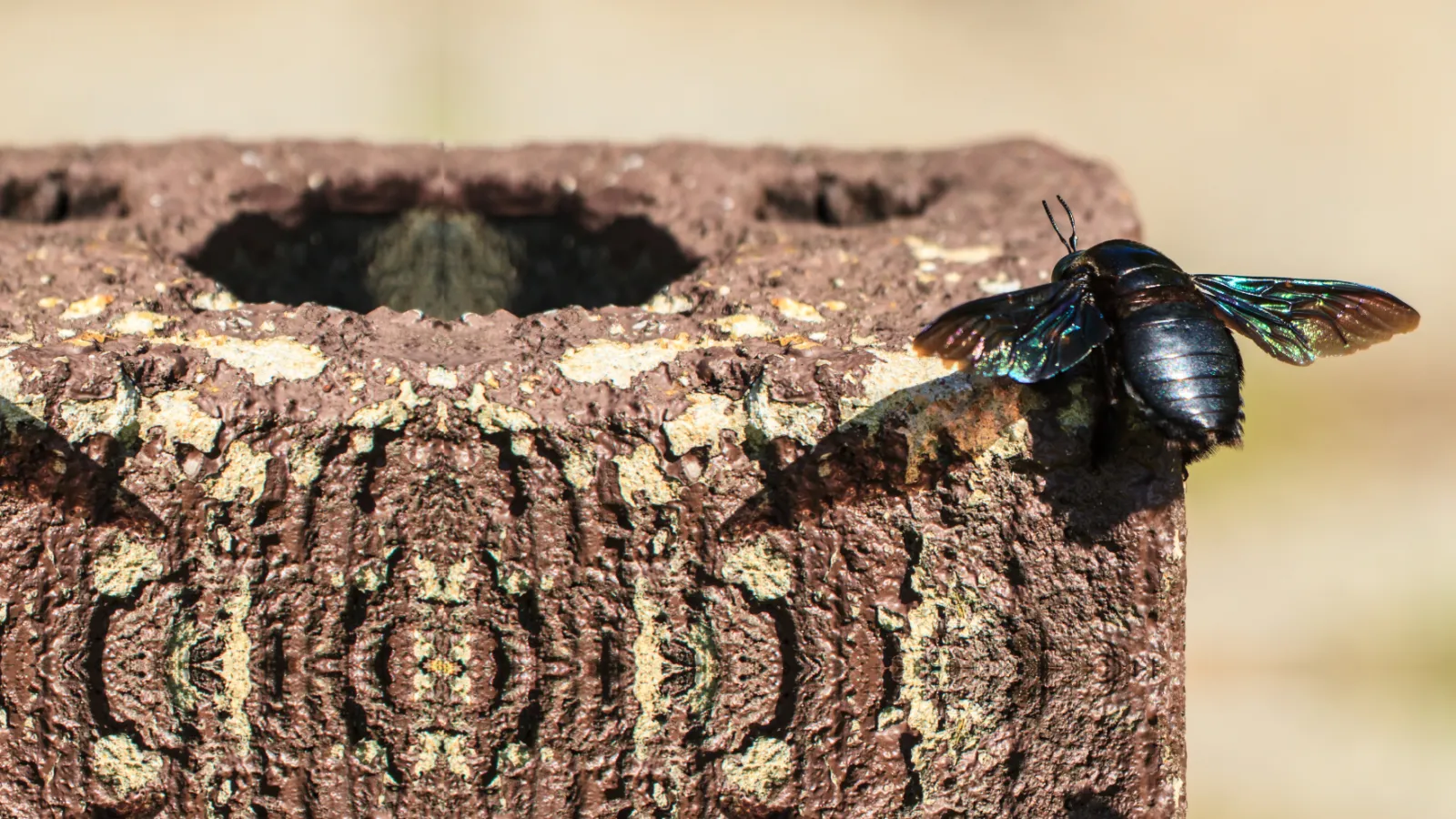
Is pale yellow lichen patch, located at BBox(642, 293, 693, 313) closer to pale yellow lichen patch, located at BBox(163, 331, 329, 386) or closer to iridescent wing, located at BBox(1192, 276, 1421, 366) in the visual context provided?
pale yellow lichen patch, located at BBox(163, 331, 329, 386)

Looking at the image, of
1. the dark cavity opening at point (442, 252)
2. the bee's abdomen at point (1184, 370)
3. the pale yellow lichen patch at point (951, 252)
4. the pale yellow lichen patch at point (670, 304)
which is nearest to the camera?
the bee's abdomen at point (1184, 370)

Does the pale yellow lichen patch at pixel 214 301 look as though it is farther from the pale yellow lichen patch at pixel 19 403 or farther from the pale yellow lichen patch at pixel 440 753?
the pale yellow lichen patch at pixel 440 753

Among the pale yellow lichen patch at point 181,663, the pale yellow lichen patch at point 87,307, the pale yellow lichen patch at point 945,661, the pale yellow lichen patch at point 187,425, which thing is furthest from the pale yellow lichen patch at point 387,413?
the pale yellow lichen patch at point 945,661

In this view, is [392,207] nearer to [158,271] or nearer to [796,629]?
[158,271]

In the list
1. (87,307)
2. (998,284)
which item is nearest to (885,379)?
(998,284)

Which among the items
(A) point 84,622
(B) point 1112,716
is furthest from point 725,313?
(A) point 84,622

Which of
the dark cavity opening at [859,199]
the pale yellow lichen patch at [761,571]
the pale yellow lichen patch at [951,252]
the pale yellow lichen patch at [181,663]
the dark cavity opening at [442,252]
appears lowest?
the pale yellow lichen patch at [181,663]

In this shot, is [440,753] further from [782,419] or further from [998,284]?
[998,284]
